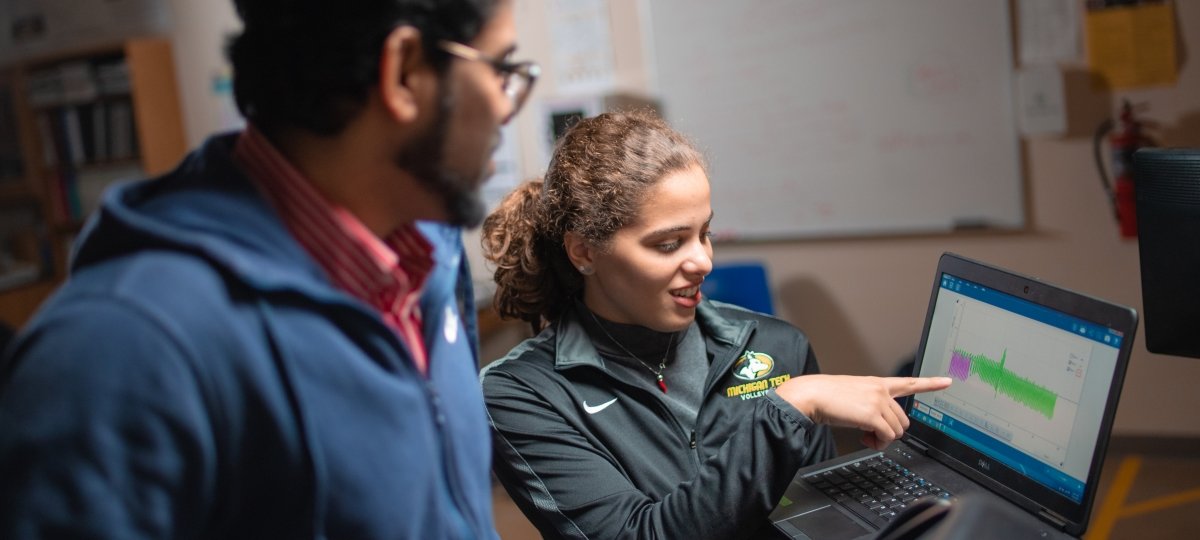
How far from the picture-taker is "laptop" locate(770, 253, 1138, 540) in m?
0.98

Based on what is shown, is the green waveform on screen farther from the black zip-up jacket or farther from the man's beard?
the man's beard

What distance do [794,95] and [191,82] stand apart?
302cm

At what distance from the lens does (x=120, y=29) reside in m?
4.72

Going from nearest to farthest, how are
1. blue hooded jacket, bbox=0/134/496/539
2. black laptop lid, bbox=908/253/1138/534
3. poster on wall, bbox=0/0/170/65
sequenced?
blue hooded jacket, bbox=0/134/496/539, black laptop lid, bbox=908/253/1138/534, poster on wall, bbox=0/0/170/65

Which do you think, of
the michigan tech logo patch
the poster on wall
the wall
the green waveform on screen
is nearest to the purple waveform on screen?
the green waveform on screen

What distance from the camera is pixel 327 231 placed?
2.50 feet

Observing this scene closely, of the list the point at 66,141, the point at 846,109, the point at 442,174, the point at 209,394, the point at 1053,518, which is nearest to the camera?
the point at 209,394

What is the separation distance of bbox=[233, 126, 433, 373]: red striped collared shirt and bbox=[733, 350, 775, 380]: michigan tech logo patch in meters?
0.73

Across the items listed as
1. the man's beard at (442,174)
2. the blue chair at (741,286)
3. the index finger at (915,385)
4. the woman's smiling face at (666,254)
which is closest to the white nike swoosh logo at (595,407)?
the woman's smiling face at (666,254)

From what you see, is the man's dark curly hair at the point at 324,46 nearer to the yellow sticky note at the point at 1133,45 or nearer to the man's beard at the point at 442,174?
the man's beard at the point at 442,174

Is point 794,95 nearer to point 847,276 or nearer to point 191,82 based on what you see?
point 847,276

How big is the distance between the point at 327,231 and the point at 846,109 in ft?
9.39

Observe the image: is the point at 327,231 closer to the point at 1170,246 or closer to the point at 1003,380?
the point at 1003,380

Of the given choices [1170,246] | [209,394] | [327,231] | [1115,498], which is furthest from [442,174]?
[1115,498]
